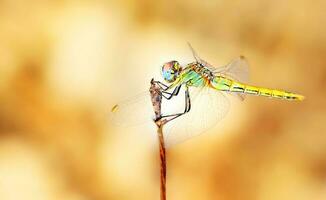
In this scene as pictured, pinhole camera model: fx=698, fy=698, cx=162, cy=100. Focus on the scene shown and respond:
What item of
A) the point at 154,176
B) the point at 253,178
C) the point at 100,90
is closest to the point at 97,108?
the point at 100,90

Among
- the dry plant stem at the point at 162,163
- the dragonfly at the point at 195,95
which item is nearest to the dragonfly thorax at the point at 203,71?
the dragonfly at the point at 195,95

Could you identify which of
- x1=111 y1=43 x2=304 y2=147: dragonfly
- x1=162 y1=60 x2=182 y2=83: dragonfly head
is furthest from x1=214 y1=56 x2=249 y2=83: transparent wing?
x1=162 y1=60 x2=182 y2=83: dragonfly head

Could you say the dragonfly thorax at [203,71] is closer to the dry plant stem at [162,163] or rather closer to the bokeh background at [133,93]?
the bokeh background at [133,93]

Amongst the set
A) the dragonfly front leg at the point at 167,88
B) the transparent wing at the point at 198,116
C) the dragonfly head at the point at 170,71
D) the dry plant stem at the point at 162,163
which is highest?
the dragonfly head at the point at 170,71

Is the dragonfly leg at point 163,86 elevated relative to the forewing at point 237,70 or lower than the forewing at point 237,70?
lower

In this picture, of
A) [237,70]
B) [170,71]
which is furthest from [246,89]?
[170,71]

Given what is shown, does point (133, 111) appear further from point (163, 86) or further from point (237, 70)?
point (237, 70)

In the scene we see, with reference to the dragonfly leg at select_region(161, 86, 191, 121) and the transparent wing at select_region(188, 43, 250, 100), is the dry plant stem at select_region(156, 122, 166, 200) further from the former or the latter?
the transparent wing at select_region(188, 43, 250, 100)
